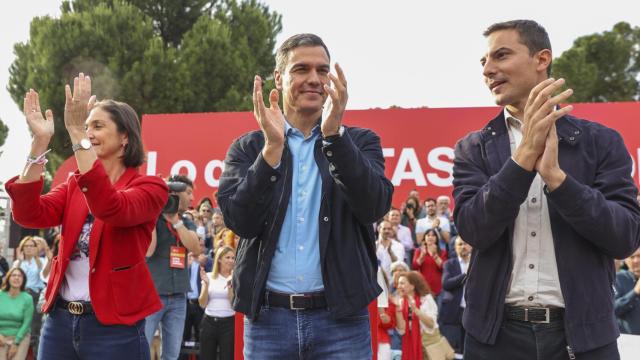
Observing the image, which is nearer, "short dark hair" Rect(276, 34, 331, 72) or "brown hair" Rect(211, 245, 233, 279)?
"short dark hair" Rect(276, 34, 331, 72)

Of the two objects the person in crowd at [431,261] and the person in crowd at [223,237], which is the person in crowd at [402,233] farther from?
the person in crowd at [223,237]

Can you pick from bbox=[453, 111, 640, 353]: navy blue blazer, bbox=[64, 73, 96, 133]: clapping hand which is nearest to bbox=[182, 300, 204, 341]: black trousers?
bbox=[64, 73, 96, 133]: clapping hand

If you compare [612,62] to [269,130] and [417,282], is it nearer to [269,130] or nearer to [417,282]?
[417,282]

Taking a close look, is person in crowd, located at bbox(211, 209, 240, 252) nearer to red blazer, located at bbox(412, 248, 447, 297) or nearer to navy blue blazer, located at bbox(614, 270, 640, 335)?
red blazer, located at bbox(412, 248, 447, 297)

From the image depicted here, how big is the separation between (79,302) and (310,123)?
1264 mm

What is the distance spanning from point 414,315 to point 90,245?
662 cm

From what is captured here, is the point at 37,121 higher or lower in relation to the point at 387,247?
higher

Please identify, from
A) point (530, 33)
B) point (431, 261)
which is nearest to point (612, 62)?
point (431, 261)

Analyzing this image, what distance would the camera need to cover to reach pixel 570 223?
2.52 m

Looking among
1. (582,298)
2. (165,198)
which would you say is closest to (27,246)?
(165,198)

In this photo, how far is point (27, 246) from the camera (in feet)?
38.8

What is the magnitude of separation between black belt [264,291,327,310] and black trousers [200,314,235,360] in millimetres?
6320

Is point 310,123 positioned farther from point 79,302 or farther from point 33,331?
point 33,331

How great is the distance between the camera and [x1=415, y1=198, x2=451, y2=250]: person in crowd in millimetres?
11195
